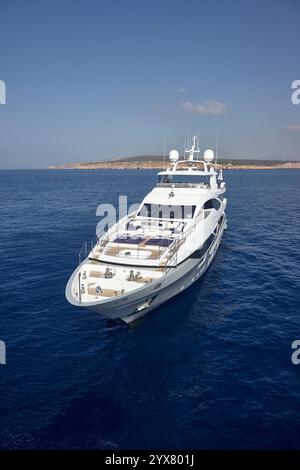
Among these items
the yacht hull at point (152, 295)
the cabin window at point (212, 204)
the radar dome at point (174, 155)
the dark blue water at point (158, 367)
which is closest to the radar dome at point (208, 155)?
the radar dome at point (174, 155)

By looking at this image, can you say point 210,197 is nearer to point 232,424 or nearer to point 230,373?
point 230,373

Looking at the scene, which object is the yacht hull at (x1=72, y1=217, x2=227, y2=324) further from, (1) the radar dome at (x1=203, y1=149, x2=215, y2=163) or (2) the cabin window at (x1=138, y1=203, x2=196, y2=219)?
(1) the radar dome at (x1=203, y1=149, x2=215, y2=163)

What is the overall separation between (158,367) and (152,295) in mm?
3841

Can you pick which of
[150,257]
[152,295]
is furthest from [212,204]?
[152,295]

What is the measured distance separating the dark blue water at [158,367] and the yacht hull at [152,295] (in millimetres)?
743

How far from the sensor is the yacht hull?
15.9 meters

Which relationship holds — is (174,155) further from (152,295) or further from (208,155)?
(152,295)

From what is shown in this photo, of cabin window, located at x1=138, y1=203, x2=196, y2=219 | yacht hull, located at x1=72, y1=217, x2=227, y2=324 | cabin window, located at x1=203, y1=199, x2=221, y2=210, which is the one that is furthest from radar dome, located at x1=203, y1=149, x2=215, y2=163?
yacht hull, located at x1=72, y1=217, x2=227, y2=324

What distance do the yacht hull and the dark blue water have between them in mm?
743

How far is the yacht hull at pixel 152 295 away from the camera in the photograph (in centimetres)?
1585

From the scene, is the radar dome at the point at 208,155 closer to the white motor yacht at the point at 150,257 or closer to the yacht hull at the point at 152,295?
the white motor yacht at the point at 150,257

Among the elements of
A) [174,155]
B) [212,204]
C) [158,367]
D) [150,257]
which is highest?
[174,155]

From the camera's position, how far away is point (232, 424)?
11.7m

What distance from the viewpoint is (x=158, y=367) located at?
14.5m
